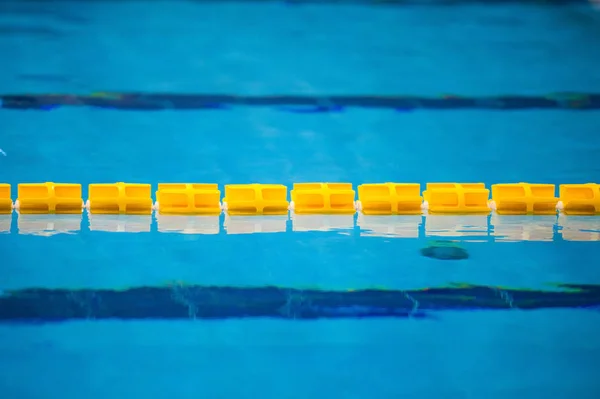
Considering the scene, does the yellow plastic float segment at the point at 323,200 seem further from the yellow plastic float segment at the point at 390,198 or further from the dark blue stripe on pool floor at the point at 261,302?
the dark blue stripe on pool floor at the point at 261,302

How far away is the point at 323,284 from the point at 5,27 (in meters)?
2.00

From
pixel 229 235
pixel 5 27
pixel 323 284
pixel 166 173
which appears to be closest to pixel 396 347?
pixel 323 284

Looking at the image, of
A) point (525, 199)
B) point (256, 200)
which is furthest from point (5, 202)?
point (525, 199)

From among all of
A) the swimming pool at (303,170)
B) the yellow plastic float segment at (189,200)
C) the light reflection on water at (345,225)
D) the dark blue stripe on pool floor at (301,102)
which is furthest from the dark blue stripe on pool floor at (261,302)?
the dark blue stripe on pool floor at (301,102)

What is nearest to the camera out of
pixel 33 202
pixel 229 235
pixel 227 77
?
pixel 229 235

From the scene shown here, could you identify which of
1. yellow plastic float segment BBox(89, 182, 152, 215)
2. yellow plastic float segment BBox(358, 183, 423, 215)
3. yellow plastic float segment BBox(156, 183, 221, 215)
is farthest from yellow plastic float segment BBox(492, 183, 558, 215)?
yellow plastic float segment BBox(89, 182, 152, 215)

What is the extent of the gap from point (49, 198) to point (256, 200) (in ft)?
2.65

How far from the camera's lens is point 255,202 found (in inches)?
105

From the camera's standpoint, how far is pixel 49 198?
2627mm

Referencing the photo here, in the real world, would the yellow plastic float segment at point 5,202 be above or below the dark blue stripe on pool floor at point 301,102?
below

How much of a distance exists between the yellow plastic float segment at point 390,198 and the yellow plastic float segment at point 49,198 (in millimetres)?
1135

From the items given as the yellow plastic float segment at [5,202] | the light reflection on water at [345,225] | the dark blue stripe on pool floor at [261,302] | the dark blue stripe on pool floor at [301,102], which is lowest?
the dark blue stripe on pool floor at [261,302]

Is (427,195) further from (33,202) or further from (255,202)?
(33,202)

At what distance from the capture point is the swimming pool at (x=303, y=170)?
6.79ft
